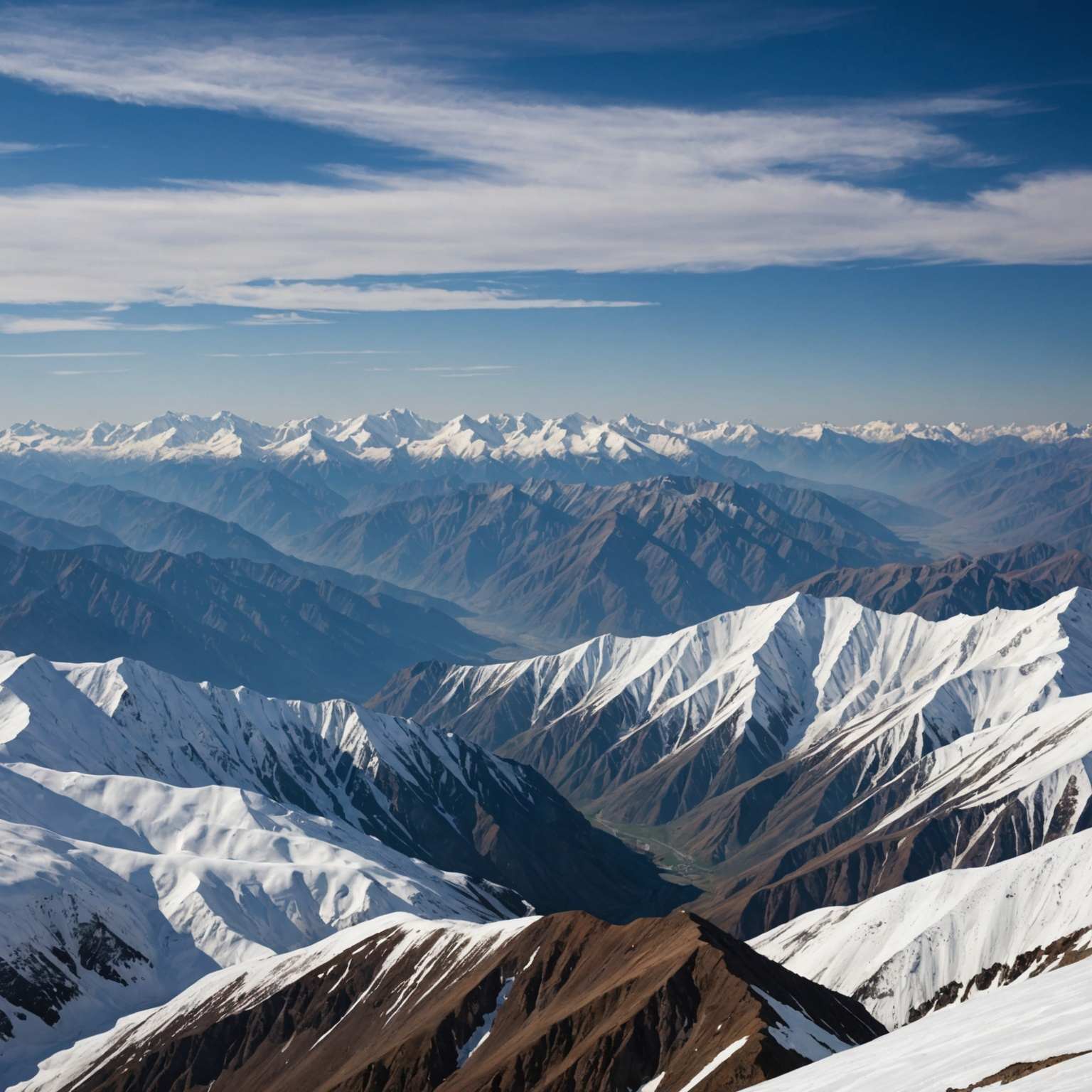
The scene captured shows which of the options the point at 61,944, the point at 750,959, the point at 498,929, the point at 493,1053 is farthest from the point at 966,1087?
the point at 61,944

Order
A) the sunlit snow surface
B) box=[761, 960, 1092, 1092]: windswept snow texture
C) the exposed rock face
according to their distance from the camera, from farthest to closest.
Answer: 1. the sunlit snow surface
2. the exposed rock face
3. box=[761, 960, 1092, 1092]: windswept snow texture

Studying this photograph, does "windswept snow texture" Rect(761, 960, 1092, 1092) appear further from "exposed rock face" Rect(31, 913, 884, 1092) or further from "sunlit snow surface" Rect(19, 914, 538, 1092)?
"sunlit snow surface" Rect(19, 914, 538, 1092)

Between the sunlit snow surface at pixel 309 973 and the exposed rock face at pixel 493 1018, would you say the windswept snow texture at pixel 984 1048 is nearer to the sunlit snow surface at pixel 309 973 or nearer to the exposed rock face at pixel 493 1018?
the exposed rock face at pixel 493 1018

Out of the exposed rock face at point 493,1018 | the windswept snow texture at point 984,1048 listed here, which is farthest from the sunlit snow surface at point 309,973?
the windswept snow texture at point 984,1048

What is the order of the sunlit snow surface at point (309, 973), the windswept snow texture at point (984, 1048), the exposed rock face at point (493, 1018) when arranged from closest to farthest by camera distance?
the windswept snow texture at point (984, 1048) < the exposed rock face at point (493, 1018) < the sunlit snow surface at point (309, 973)

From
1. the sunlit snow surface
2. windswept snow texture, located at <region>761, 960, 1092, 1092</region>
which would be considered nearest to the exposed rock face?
the sunlit snow surface

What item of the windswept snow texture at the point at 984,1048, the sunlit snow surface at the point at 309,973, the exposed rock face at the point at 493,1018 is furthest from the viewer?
the sunlit snow surface at the point at 309,973

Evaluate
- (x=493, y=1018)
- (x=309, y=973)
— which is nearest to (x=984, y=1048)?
(x=493, y=1018)

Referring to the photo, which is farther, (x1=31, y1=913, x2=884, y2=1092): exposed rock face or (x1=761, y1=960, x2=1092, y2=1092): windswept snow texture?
(x1=31, y1=913, x2=884, y2=1092): exposed rock face
